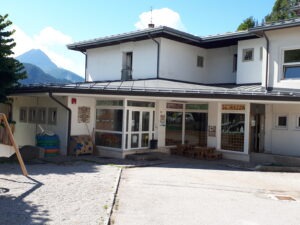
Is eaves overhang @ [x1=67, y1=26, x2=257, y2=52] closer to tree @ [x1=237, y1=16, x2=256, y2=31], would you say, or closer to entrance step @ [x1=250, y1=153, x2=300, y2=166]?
entrance step @ [x1=250, y1=153, x2=300, y2=166]

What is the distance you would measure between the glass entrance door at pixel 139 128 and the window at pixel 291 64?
6.37 metres

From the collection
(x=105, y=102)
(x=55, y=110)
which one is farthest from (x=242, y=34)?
(x=55, y=110)

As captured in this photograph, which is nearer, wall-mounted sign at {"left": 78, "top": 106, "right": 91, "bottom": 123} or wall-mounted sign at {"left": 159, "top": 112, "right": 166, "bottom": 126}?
wall-mounted sign at {"left": 78, "top": 106, "right": 91, "bottom": 123}

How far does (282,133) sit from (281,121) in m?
0.55

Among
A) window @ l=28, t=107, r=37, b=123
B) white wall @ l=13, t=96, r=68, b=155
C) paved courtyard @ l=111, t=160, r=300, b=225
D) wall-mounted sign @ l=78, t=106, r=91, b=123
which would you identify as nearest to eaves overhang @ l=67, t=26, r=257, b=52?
wall-mounted sign @ l=78, t=106, r=91, b=123

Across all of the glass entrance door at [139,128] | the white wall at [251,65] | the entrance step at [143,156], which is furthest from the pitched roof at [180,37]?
the entrance step at [143,156]

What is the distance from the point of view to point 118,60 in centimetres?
2075

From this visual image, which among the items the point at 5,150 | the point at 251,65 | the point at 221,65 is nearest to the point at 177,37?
the point at 221,65

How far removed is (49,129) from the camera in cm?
1662

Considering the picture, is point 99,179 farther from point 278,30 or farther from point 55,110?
point 278,30

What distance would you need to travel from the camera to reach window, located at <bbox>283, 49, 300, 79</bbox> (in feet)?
49.8

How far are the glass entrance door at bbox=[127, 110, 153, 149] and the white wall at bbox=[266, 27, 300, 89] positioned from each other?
5867mm

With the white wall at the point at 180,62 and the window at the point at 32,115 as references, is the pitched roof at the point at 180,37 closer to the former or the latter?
the white wall at the point at 180,62

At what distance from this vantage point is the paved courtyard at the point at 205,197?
22.5 ft
